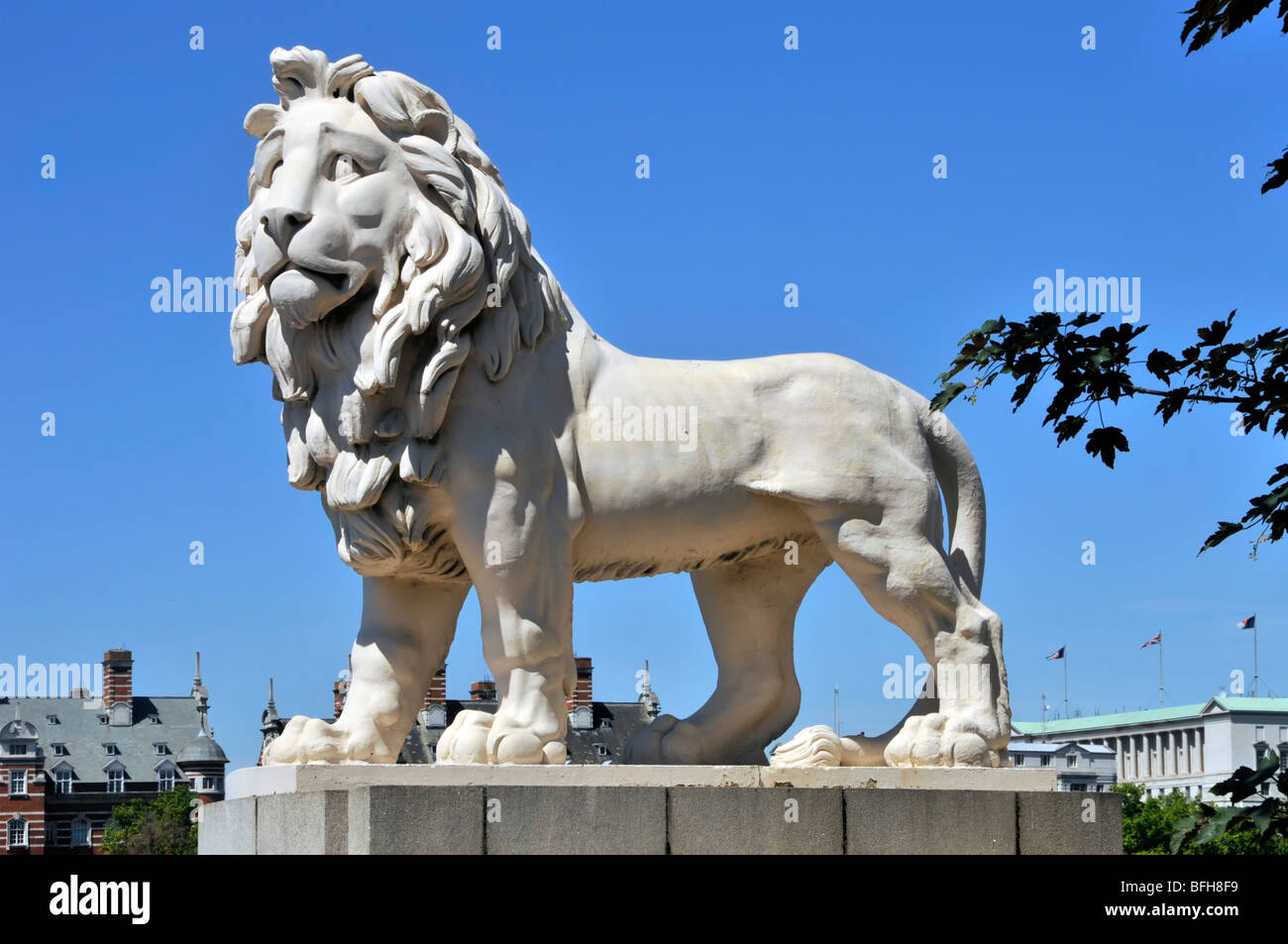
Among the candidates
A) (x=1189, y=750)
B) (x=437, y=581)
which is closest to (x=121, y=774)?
(x=1189, y=750)

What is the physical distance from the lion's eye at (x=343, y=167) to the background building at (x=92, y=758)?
79657 mm

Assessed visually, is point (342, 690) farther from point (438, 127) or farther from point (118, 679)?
point (118, 679)

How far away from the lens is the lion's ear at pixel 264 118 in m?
10.1

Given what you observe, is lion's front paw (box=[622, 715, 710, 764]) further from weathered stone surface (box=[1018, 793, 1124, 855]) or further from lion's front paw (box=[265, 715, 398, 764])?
weathered stone surface (box=[1018, 793, 1124, 855])

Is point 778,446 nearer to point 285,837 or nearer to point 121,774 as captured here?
point 285,837

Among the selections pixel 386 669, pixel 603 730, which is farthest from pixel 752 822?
pixel 603 730

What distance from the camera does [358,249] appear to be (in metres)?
9.59

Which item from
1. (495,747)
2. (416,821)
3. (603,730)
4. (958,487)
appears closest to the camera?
(416,821)

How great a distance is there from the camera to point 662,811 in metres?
9.20

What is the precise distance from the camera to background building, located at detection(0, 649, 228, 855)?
89.1m

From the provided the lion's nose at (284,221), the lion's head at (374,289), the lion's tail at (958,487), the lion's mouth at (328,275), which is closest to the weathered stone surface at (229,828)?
the lion's head at (374,289)

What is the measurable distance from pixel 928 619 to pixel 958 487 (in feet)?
3.38
